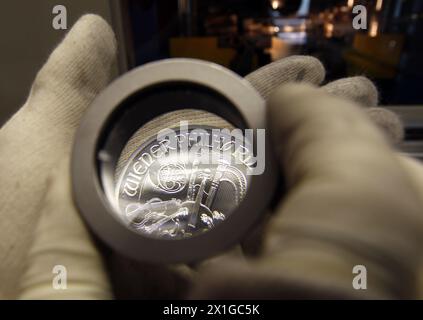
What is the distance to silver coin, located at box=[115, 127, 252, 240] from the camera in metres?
0.58

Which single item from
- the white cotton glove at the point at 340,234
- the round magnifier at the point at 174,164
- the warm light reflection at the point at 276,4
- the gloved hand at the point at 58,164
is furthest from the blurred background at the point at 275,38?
the white cotton glove at the point at 340,234

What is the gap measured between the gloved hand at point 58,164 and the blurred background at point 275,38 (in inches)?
26.8

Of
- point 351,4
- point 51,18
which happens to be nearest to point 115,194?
point 51,18

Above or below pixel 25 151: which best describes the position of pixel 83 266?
below

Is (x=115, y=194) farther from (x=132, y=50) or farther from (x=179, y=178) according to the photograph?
(x=132, y=50)

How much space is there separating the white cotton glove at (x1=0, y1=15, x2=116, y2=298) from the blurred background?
2.29 ft

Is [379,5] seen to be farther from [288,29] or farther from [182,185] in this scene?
[182,185]

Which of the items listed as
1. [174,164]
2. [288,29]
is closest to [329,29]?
[288,29]

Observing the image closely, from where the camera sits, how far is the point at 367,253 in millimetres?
338

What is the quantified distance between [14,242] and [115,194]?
0.19 metres

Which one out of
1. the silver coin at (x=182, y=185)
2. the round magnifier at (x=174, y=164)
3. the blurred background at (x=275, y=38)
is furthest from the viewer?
the blurred background at (x=275, y=38)

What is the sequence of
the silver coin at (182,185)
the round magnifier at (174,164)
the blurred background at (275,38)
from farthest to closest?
1. the blurred background at (275,38)
2. the silver coin at (182,185)
3. the round magnifier at (174,164)

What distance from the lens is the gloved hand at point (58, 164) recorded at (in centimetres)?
47

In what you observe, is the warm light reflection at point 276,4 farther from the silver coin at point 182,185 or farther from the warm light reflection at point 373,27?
the silver coin at point 182,185
